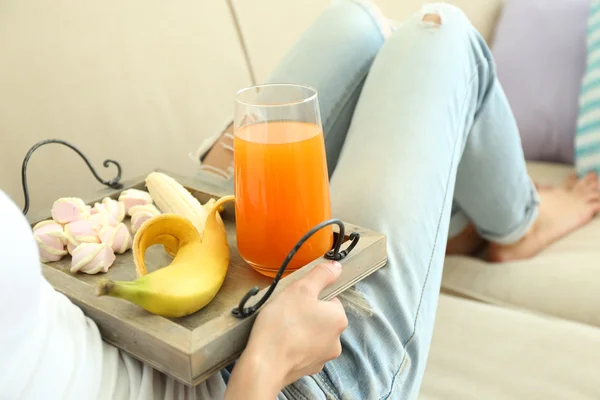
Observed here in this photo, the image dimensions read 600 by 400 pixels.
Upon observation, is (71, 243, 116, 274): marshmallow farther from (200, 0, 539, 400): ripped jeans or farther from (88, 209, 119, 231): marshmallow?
(200, 0, 539, 400): ripped jeans

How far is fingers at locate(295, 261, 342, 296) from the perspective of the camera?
1.73 ft

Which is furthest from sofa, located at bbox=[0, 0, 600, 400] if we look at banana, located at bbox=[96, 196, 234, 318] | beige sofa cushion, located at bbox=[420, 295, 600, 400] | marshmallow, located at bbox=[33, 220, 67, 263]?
marshmallow, located at bbox=[33, 220, 67, 263]

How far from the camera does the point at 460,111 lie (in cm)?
90

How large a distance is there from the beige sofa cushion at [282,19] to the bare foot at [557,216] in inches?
22.5

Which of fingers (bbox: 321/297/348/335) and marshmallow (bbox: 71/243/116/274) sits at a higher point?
marshmallow (bbox: 71/243/116/274)

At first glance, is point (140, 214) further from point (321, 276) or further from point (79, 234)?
point (321, 276)

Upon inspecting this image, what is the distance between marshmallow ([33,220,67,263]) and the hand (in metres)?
0.28

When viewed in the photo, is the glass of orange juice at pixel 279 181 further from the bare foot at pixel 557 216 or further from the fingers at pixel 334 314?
the bare foot at pixel 557 216

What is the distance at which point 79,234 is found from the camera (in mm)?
654

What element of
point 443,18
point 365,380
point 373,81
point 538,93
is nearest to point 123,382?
point 365,380

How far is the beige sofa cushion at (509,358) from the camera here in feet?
2.64

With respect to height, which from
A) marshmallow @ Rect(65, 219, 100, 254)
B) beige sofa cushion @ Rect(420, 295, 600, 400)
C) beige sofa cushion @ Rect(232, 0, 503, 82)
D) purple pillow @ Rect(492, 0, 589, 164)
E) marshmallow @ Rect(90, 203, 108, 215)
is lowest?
beige sofa cushion @ Rect(420, 295, 600, 400)

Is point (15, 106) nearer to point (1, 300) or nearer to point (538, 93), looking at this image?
point (1, 300)

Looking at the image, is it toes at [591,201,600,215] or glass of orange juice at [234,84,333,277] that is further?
toes at [591,201,600,215]
